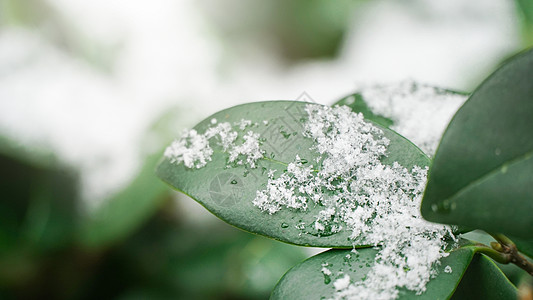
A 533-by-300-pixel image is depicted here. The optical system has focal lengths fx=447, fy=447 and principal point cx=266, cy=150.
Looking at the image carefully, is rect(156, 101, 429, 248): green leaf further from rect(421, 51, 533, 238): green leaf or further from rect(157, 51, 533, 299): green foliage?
rect(421, 51, 533, 238): green leaf

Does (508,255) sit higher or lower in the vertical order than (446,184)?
lower

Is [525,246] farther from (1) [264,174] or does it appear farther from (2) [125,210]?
(2) [125,210]

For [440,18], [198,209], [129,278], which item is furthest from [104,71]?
[440,18]

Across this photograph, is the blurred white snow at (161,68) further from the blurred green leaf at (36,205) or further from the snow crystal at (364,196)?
the snow crystal at (364,196)

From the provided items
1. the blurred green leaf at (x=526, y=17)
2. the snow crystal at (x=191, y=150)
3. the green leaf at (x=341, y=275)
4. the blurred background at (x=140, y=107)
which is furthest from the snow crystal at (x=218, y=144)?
the blurred green leaf at (x=526, y=17)

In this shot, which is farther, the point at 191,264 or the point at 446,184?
the point at 191,264

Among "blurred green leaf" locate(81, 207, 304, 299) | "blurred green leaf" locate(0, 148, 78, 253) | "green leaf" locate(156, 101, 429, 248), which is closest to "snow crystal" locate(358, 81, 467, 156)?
"green leaf" locate(156, 101, 429, 248)

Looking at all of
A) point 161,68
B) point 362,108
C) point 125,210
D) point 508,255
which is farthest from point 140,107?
point 508,255

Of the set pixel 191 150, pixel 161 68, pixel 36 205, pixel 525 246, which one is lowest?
pixel 525 246
